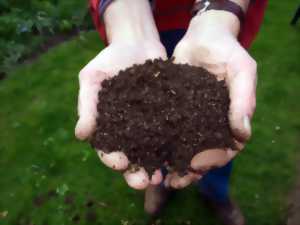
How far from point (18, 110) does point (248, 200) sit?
69.5 inches

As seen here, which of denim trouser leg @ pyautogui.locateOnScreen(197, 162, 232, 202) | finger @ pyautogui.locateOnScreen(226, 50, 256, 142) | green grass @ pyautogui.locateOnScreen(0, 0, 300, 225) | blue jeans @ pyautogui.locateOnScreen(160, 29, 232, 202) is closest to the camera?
finger @ pyautogui.locateOnScreen(226, 50, 256, 142)

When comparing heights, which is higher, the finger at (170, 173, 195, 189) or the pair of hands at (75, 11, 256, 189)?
the pair of hands at (75, 11, 256, 189)

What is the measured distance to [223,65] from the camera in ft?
4.82

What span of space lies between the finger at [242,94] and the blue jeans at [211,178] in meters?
0.57

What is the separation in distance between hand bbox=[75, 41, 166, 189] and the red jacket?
0.19 metres

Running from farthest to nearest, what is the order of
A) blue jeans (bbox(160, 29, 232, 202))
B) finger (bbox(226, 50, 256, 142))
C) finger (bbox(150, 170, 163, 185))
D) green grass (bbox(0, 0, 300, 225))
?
green grass (bbox(0, 0, 300, 225)), blue jeans (bbox(160, 29, 232, 202)), finger (bbox(150, 170, 163, 185)), finger (bbox(226, 50, 256, 142))

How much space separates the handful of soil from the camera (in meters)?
A: 1.36

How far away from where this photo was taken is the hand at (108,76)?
1.36m

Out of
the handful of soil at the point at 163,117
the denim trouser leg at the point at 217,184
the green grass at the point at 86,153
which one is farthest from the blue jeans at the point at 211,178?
the handful of soil at the point at 163,117

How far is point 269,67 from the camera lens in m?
3.31

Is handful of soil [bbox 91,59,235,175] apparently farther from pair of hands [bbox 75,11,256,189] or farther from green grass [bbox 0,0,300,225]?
green grass [bbox 0,0,300,225]

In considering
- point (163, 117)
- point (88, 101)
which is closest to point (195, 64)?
point (163, 117)

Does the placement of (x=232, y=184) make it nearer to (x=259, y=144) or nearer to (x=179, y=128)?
(x=259, y=144)

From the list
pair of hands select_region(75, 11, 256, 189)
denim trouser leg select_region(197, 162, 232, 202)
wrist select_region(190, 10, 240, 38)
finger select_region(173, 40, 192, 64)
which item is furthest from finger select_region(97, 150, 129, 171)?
denim trouser leg select_region(197, 162, 232, 202)
